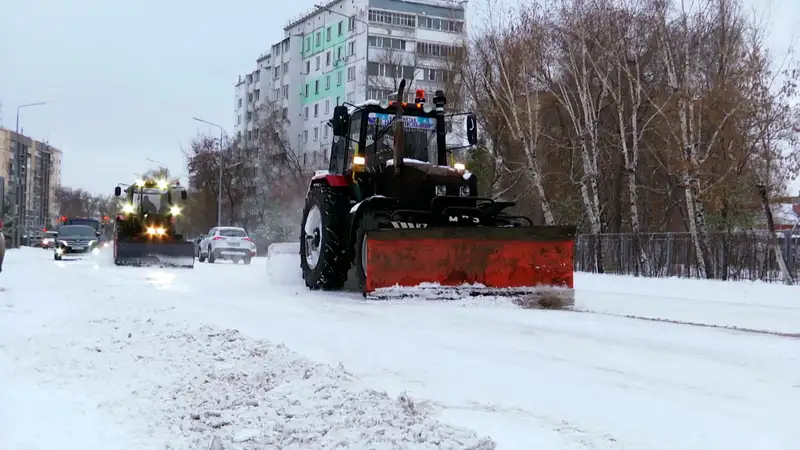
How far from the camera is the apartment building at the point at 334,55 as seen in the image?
59.6 m

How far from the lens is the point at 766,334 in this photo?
24.3ft

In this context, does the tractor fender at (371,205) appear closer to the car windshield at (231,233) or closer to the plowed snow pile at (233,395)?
the plowed snow pile at (233,395)

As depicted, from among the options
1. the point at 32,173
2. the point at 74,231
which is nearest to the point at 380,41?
the point at 74,231

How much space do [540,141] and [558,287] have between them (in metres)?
21.6

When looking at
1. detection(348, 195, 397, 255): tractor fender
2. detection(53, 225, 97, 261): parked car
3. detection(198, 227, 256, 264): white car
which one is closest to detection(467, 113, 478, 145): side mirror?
detection(348, 195, 397, 255): tractor fender

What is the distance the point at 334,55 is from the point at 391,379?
63.1 m

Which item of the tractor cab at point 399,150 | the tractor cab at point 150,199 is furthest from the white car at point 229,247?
the tractor cab at point 399,150

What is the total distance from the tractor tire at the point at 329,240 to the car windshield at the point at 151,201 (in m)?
14.1

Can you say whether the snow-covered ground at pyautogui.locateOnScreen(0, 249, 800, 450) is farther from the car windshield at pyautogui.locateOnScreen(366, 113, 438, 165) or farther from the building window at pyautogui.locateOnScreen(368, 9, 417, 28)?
the building window at pyautogui.locateOnScreen(368, 9, 417, 28)

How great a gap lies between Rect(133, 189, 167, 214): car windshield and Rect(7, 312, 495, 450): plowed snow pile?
18647 mm

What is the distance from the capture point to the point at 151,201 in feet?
82.2

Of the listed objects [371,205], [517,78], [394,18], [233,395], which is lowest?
[233,395]

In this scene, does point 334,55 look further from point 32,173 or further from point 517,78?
point 32,173

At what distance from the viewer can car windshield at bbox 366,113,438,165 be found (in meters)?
11.7
